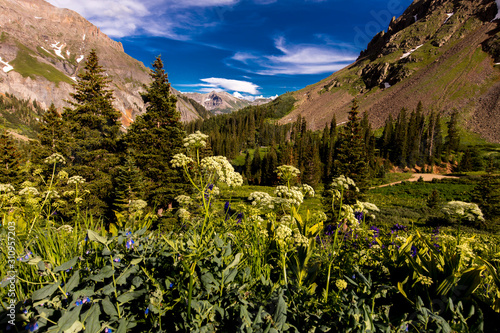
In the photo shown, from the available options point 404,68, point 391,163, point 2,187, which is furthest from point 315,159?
point 404,68

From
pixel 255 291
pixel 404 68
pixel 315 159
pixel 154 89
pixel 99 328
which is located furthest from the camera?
pixel 404 68

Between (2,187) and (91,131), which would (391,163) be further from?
(2,187)

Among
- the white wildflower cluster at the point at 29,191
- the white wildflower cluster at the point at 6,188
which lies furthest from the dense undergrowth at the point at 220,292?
the white wildflower cluster at the point at 6,188

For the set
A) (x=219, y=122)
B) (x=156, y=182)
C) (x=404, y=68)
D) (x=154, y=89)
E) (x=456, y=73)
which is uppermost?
(x=404, y=68)

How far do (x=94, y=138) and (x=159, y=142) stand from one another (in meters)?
7.53

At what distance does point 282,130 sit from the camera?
14675cm

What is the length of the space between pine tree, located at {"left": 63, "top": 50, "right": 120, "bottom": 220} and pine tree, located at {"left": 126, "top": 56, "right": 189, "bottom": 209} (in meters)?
3.00

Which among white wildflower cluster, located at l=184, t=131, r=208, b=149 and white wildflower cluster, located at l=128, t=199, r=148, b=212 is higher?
white wildflower cluster, located at l=184, t=131, r=208, b=149

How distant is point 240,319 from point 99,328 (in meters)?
0.97

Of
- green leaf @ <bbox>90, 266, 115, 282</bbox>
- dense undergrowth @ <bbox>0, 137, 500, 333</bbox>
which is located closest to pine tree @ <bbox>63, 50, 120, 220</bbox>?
dense undergrowth @ <bbox>0, 137, 500, 333</bbox>

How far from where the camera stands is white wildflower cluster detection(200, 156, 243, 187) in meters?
3.92

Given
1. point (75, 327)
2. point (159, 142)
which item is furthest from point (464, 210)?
point (159, 142)

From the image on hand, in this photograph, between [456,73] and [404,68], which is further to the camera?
[404,68]

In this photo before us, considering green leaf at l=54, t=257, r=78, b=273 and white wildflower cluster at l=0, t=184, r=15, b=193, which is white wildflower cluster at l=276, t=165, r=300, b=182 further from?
white wildflower cluster at l=0, t=184, r=15, b=193
